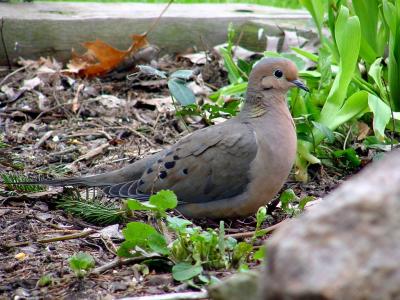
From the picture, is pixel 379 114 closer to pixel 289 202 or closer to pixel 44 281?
pixel 289 202

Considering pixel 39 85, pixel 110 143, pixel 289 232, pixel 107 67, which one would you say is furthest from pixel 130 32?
pixel 289 232

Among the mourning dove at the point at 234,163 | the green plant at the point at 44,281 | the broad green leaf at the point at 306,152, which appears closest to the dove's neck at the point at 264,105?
the mourning dove at the point at 234,163

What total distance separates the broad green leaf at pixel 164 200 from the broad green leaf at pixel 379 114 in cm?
151

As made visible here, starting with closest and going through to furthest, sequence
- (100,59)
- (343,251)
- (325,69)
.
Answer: (343,251)
(325,69)
(100,59)

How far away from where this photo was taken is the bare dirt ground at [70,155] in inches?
118

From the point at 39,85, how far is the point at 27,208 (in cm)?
195

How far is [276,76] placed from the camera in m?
4.16

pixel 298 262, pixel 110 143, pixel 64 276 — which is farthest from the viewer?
pixel 110 143

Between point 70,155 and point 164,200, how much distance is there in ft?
6.17

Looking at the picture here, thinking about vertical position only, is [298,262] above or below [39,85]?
above

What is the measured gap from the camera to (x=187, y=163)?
4.05m

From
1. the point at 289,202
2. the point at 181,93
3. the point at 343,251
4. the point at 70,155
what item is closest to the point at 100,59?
the point at 70,155

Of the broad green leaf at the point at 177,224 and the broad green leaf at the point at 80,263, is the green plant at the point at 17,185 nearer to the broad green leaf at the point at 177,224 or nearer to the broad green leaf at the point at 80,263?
the broad green leaf at the point at 80,263

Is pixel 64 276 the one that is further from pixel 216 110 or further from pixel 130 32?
pixel 130 32
